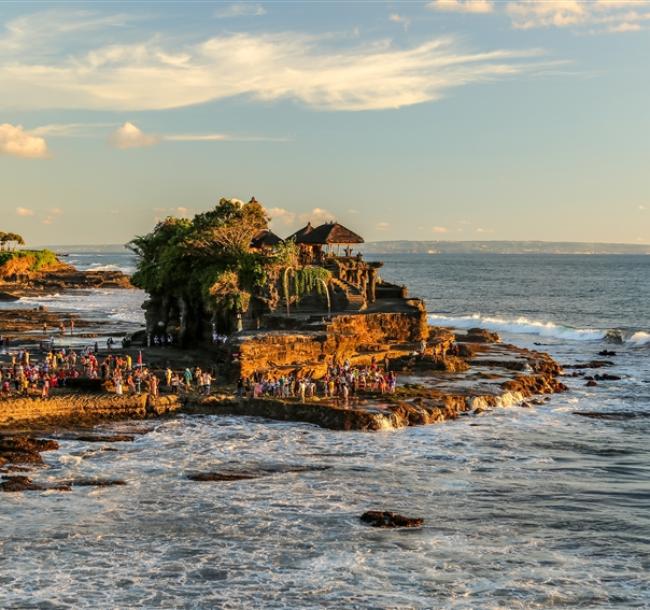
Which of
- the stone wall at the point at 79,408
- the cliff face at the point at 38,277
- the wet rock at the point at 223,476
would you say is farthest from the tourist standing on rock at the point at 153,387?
the cliff face at the point at 38,277

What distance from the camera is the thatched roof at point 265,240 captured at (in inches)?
2120

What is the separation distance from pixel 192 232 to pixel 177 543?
32357 millimetres

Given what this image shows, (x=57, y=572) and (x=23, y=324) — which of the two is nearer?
(x=57, y=572)

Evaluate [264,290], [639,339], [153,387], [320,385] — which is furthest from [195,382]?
[639,339]

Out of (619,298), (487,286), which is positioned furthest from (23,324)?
(487,286)

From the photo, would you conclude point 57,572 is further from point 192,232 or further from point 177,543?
point 192,232

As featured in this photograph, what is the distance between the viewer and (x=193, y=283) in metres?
50.6

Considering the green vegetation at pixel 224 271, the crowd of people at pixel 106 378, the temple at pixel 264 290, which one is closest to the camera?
the crowd of people at pixel 106 378

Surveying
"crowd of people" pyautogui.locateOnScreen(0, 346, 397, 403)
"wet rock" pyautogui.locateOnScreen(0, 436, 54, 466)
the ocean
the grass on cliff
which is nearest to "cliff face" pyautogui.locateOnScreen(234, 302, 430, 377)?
Result: "crowd of people" pyautogui.locateOnScreen(0, 346, 397, 403)

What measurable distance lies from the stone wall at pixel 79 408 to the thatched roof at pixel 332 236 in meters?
20.1

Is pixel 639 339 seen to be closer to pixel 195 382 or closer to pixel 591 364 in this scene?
pixel 591 364

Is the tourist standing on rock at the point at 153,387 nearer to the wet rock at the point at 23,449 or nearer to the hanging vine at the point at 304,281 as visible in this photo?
the wet rock at the point at 23,449

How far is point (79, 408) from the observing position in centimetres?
3384

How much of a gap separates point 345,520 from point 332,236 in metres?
32.3
